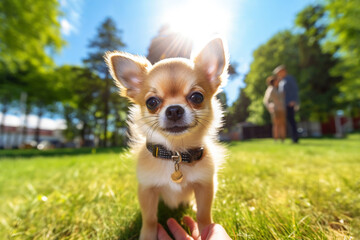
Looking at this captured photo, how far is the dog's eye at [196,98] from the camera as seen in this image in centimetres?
131

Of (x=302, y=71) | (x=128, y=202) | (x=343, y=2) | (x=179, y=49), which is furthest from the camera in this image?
(x=302, y=71)

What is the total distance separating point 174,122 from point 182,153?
0.73ft

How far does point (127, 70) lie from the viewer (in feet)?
4.75

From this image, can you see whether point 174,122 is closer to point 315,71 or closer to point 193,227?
point 193,227

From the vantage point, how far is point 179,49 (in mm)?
2381

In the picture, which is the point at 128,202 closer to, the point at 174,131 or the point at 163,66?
the point at 174,131

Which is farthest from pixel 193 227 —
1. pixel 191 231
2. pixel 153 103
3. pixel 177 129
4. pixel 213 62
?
pixel 213 62

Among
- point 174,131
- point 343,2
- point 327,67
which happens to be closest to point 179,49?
point 174,131

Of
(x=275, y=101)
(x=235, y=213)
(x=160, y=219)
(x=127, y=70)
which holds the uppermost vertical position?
(x=275, y=101)

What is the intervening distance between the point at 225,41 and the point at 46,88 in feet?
60.0

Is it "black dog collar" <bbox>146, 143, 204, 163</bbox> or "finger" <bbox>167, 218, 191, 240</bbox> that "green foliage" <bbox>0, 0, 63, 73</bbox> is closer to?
"black dog collar" <bbox>146, 143, 204, 163</bbox>

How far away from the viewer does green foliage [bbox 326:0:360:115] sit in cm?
1099

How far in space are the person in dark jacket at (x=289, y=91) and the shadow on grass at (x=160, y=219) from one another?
4338mm

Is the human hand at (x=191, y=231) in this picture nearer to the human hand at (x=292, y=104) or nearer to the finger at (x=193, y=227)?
the finger at (x=193, y=227)
